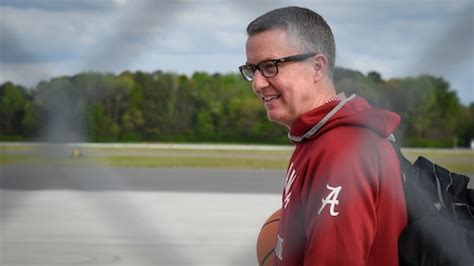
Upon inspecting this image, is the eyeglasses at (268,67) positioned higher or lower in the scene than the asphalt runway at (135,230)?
Answer: higher

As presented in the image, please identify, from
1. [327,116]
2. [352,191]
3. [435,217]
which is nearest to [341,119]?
[327,116]

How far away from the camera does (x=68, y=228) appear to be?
779 cm

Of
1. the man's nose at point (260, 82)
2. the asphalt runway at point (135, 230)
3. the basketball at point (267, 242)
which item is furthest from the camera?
the asphalt runway at point (135, 230)

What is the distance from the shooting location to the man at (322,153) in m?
1.41

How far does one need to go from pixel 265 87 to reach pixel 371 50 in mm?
709

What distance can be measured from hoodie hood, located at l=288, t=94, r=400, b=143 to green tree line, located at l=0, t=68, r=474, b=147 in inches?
3.3

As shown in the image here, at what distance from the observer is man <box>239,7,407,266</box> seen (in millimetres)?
1414

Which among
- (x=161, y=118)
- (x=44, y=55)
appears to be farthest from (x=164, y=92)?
(x=44, y=55)

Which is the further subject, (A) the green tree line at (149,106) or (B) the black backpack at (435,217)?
(B) the black backpack at (435,217)

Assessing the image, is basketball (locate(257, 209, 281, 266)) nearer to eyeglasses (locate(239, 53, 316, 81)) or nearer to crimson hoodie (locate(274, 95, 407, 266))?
crimson hoodie (locate(274, 95, 407, 266))

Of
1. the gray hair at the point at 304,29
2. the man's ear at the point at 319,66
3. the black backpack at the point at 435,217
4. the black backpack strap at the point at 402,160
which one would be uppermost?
the gray hair at the point at 304,29

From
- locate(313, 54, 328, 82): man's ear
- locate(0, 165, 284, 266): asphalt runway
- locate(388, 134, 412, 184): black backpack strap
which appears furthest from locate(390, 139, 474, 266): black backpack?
locate(0, 165, 284, 266): asphalt runway

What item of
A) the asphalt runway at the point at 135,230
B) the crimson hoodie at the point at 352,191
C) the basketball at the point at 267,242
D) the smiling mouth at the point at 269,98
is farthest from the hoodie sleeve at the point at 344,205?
the asphalt runway at the point at 135,230

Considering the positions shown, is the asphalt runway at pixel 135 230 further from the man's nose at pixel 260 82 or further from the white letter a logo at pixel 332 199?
the white letter a logo at pixel 332 199
